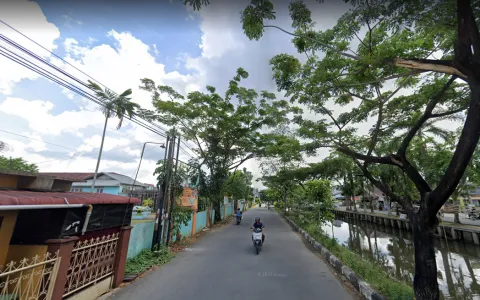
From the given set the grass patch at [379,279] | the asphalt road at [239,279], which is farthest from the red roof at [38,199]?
the grass patch at [379,279]

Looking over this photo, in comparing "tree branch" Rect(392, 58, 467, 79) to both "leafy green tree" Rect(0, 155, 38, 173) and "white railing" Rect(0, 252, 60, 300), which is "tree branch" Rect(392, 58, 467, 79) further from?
"leafy green tree" Rect(0, 155, 38, 173)

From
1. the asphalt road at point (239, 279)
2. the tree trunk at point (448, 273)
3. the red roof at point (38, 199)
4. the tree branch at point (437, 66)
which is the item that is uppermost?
the tree branch at point (437, 66)

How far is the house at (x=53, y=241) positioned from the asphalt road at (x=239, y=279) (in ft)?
2.62

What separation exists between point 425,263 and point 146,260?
7.00m

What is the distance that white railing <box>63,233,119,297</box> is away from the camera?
375cm

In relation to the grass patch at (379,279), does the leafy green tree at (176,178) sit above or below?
above

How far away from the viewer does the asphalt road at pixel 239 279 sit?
4.45 meters

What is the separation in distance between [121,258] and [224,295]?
103 inches

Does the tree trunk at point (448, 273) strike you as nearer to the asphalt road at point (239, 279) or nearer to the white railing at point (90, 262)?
the asphalt road at point (239, 279)

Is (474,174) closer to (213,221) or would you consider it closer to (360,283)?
(360,283)

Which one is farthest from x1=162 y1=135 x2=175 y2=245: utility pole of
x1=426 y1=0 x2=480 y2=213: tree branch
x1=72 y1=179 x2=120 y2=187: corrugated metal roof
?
x1=72 y1=179 x2=120 y2=187: corrugated metal roof

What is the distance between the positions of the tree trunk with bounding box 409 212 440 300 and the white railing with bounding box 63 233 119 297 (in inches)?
243

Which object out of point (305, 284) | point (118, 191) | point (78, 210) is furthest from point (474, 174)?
point (118, 191)

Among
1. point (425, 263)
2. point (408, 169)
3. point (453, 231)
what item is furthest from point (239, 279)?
point (453, 231)
